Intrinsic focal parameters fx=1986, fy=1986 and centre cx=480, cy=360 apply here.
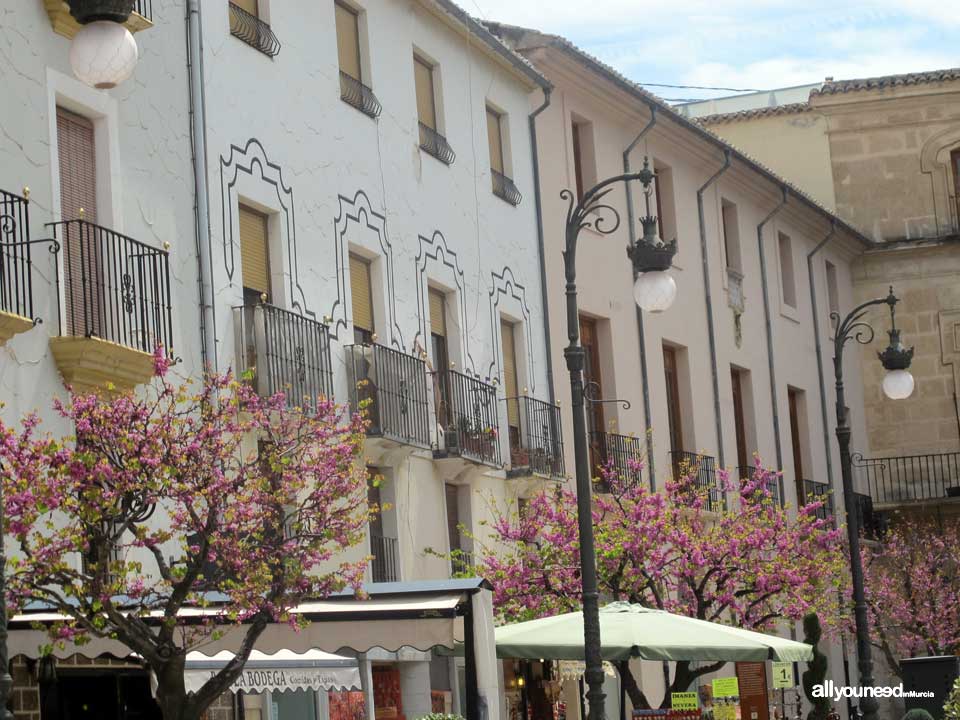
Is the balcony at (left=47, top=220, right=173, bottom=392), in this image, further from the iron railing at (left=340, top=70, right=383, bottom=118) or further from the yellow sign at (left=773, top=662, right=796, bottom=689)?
the yellow sign at (left=773, top=662, right=796, bottom=689)

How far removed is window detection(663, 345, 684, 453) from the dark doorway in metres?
16.3

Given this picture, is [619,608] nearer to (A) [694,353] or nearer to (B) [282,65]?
(B) [282,65]

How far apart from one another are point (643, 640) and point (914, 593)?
69.7 feet

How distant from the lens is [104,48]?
40.9ft

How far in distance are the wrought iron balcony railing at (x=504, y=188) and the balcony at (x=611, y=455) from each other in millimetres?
3626

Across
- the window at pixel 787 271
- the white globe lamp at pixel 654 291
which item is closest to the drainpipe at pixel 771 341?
the window at pixel 787 271

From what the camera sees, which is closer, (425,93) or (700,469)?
(425,93)

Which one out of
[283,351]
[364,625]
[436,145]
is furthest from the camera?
[436,145]

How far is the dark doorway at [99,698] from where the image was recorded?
16266 mm

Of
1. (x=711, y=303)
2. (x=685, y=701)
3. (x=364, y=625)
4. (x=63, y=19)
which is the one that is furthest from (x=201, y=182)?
(x=711, y=303)

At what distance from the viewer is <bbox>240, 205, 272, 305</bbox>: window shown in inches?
792

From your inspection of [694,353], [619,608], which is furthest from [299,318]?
[694,353]

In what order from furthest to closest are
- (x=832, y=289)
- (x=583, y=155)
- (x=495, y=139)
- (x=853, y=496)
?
(x=832, y=289)
(x=583, y=155)
(x=495, y=139)
(x=853, y=496)

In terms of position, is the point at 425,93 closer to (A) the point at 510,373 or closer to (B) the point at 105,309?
(A) the point at 510,373
